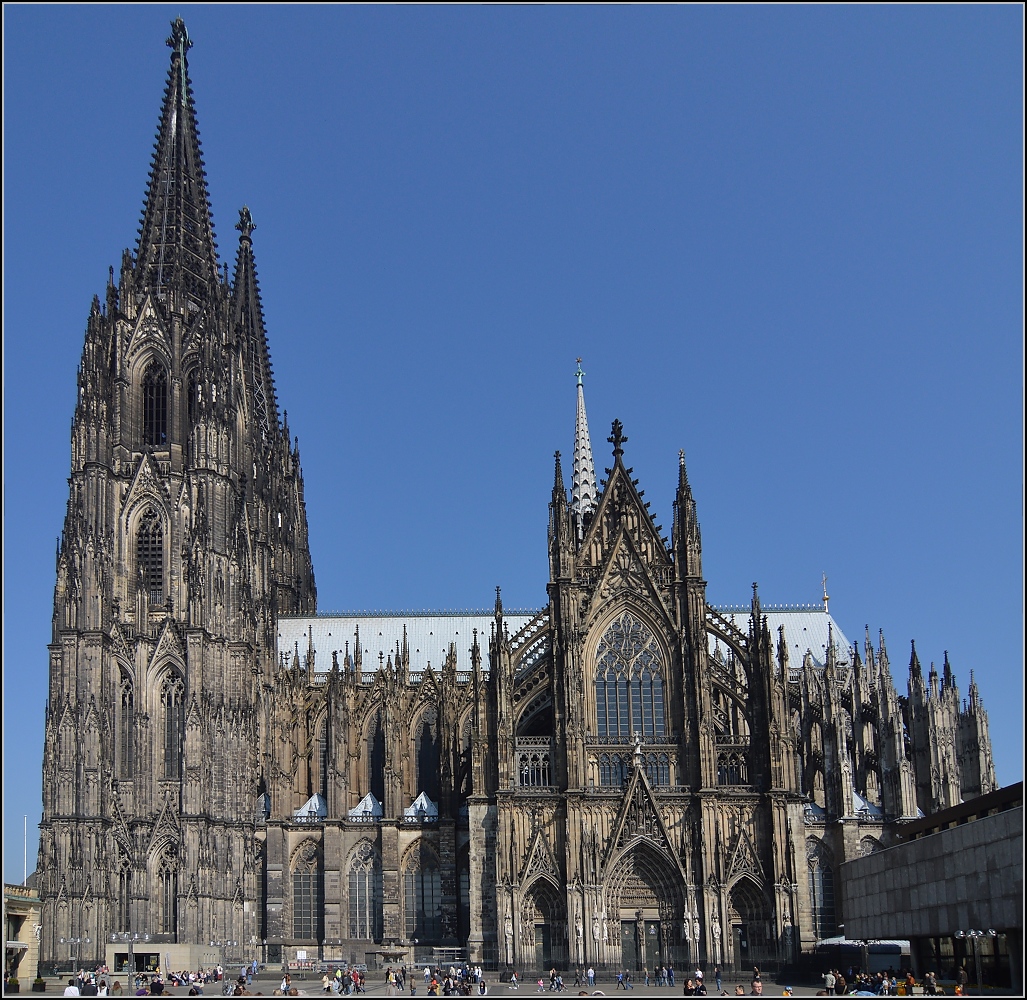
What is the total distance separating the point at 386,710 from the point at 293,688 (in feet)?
22.0

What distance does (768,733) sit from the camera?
70.7 m

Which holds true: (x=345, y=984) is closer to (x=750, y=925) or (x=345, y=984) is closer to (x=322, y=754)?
(x=750, y=925)

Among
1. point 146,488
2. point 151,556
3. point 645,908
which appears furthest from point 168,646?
point 645,908

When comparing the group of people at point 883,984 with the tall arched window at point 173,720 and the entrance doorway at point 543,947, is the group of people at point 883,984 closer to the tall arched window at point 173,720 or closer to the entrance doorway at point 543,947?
the entrance doorway at point 543,947

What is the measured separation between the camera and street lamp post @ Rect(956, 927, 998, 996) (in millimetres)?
48656

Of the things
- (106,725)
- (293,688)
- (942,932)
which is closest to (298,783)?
(293,688)

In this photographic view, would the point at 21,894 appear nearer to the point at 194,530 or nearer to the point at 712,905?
the point at 194,530

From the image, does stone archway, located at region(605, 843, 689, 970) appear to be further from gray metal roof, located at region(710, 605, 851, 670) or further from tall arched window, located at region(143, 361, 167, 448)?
tall arched window, located at region(143, 361, 167, 448)

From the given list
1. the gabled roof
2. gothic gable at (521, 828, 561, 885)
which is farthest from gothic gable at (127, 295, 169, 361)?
gothic gable at (521, 828, 561, 885)

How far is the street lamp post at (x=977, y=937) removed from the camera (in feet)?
160

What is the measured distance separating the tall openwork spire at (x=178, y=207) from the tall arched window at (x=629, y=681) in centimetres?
Answer: 3761

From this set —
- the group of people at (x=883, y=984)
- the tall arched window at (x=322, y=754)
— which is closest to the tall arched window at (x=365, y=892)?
the tall arched window at (x=322, y=754)

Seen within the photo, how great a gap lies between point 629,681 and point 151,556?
30.7 meters

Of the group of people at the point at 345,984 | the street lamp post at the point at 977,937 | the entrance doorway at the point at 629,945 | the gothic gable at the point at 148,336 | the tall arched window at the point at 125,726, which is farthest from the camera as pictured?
the gothic gable at the point at 148,336
